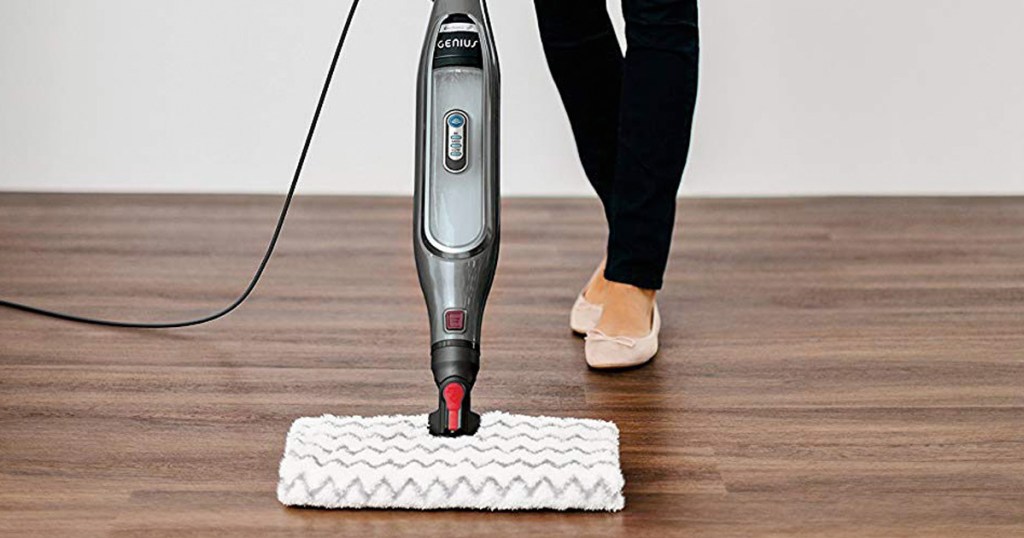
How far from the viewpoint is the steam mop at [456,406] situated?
4.25ft

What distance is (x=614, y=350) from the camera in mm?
1690

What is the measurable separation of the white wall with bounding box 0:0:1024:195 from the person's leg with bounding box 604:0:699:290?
944 mm

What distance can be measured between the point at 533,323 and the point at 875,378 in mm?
448

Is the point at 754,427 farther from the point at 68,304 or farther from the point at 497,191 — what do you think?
the point at 68,304

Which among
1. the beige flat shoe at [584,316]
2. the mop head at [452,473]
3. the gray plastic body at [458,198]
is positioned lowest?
the mop head at [452,473]

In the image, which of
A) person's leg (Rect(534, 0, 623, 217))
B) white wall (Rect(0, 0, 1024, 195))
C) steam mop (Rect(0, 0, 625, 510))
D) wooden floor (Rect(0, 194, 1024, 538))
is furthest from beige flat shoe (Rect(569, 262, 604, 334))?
white wall (Rect(0, 0, 1024, 195))

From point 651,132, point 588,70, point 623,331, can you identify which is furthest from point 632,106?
point 623,331

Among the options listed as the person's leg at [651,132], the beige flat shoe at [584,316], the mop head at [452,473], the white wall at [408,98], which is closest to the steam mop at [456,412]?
the mop head at [452,473]

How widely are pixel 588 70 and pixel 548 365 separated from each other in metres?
0.37

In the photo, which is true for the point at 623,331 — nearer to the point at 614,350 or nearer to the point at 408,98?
the point at 614,350

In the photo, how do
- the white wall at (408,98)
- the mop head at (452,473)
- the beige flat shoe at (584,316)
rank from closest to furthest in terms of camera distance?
the mop head at (452,473), the beige flat shoe at (584,316), the white wall at (408,98)

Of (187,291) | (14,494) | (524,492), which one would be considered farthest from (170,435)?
(187,291)

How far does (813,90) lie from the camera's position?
2602mm

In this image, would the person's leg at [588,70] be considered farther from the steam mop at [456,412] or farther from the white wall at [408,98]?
the white wall at [408,98]
